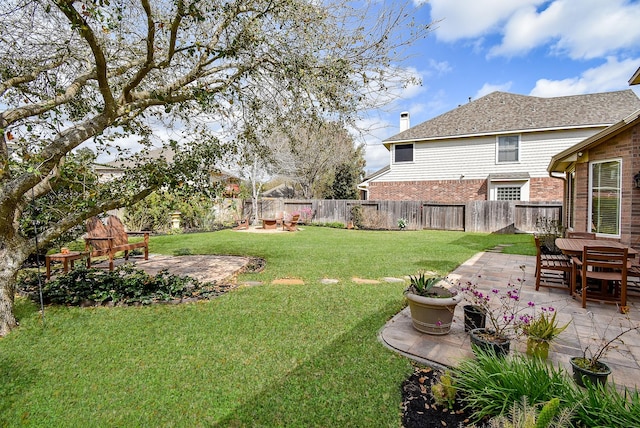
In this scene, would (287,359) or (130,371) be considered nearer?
(130,371)

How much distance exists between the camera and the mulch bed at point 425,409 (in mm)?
2215

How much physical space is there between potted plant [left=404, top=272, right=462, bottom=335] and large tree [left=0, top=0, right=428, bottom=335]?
2.84 meters

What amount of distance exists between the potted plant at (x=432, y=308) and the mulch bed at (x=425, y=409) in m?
0.83

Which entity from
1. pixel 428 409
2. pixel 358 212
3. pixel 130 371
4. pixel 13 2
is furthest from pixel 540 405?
pixel 358 212

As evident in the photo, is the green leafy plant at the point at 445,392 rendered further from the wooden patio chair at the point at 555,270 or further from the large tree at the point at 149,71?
the wooden patio chair at the point at 555,270

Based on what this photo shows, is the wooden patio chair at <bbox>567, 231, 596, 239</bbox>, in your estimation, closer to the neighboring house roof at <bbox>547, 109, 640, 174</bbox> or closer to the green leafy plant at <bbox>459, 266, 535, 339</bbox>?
the neighboring house roof at <bbox>547, 109, 640, 174</bbox>

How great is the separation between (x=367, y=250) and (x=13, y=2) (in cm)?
862

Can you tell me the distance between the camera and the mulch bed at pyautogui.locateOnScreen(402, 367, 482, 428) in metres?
2.21

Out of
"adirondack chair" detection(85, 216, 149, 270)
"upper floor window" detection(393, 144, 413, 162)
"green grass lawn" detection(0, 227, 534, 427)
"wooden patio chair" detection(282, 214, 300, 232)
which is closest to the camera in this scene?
"green grass lawn" detection(0, 227, 534, 427)

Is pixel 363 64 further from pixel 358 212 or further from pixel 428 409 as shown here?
pixel 358 212

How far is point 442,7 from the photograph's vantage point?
13.6 feet

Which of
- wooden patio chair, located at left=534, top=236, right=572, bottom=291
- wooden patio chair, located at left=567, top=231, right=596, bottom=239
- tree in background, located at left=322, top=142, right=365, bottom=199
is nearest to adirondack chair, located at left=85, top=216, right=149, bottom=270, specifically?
wooden patio chair, located at left=534, top=236, right=572, bottom=291

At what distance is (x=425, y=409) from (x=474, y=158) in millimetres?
17388

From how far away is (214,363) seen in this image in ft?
9.91
